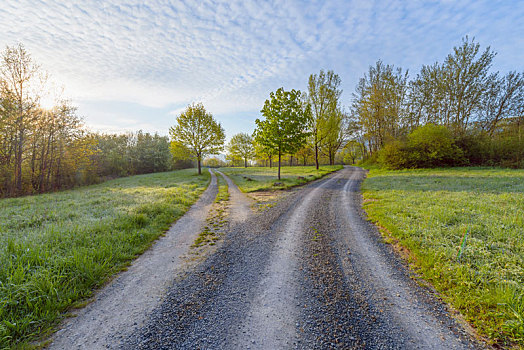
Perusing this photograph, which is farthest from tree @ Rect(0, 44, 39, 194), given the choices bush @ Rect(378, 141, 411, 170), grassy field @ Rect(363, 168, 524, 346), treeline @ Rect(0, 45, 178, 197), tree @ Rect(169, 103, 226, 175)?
bush @ Rect(378, 141, 411, 170)

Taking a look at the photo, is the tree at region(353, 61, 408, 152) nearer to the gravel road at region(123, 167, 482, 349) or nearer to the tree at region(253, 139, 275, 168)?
the tree at region(253, 139, 275, 168)

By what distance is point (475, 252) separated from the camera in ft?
14.3

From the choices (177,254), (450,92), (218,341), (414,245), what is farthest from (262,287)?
(450,92)

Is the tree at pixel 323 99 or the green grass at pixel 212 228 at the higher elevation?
the tree at pixel 323 99

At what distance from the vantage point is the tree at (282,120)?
19.0 m

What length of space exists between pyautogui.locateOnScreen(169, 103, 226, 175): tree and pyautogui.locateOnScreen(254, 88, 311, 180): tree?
1429 centimetres

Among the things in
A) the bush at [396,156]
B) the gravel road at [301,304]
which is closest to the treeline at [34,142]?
the gravel road at [301,304]

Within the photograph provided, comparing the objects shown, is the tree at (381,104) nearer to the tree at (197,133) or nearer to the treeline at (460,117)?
the treeline at (460,117)

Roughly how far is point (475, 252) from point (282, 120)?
659 inches

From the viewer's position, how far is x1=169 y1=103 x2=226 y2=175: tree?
Answer: 29453 mm

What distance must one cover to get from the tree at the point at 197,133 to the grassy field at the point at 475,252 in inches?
1099

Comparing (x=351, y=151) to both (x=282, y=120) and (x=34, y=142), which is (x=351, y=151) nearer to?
(x=282, y=120)

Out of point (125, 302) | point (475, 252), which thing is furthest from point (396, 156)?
point (125, 302)

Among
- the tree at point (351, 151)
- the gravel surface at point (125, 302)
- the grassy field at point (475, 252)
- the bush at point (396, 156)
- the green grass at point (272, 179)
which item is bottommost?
the gravel surface at point (125, 302)
